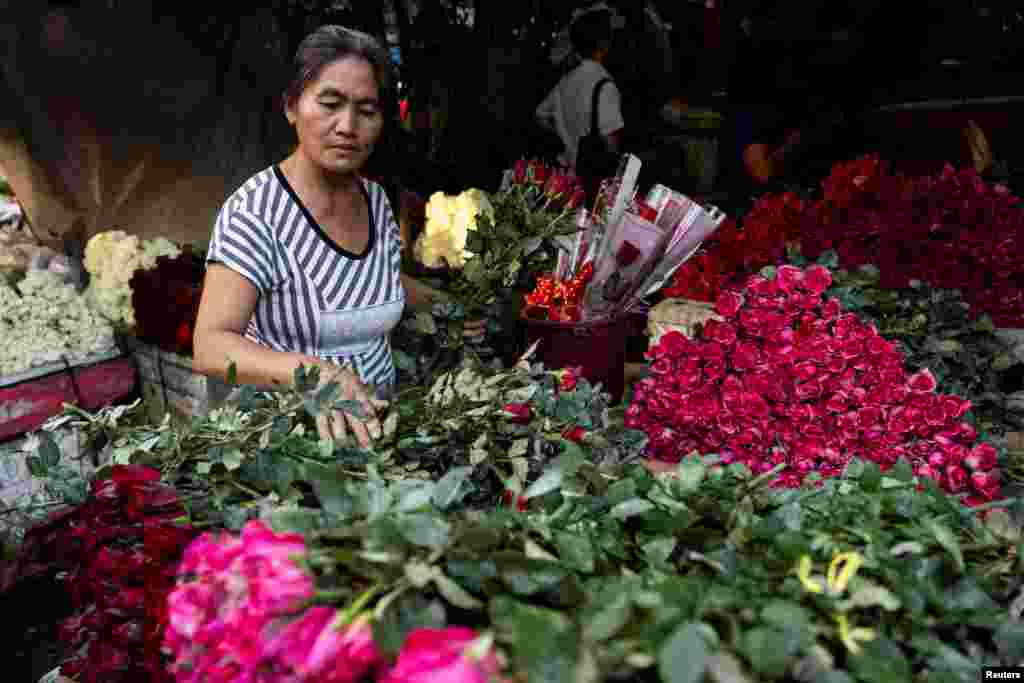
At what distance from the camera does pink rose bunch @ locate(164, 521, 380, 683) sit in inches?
27.4

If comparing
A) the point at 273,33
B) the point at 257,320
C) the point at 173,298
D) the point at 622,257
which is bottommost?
the point at 173,298

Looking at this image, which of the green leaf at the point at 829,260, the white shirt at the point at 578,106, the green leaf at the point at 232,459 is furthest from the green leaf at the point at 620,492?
the white shirt at the point at 578,106

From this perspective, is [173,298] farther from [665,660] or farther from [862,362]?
[665,660]

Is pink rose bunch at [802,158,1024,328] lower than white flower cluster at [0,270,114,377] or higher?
higher

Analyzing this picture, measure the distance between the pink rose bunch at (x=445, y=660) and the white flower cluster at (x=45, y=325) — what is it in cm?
307

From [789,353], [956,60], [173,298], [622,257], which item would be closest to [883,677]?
[789,353]

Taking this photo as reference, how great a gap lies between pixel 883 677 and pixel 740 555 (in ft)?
0.66

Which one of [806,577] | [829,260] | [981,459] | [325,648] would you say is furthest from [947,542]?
[829,260]

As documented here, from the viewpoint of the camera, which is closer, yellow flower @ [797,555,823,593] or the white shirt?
yellow flower @ [797,555,823,593]

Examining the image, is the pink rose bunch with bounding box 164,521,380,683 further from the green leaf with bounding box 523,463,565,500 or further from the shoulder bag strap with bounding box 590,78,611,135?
the shoulder bag strap with bounding box 590,78,611,135

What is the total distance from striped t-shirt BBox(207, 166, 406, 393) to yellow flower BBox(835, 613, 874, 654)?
136 cm

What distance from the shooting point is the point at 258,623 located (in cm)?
72

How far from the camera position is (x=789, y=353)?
Answer: 1829 mm

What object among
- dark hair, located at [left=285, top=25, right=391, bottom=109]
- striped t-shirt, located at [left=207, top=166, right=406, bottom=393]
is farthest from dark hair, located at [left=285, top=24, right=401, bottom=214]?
striped t-shirt, located at [left=207, top=166, right=406, bottom=393]
